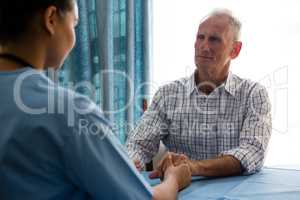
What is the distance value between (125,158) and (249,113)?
1.00m

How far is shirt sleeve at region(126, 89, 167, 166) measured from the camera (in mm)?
1655

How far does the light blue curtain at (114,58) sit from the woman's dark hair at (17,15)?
4.83ft

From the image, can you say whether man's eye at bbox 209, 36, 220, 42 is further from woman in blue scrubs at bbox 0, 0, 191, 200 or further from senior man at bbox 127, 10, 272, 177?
woman in blue scrubs at bbox 0, 0, 191, 200

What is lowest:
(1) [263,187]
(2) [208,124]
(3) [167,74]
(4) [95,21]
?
(1) [263,187]

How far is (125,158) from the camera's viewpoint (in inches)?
28.3

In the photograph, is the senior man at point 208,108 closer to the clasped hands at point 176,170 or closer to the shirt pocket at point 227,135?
the shirt pocket at point 227,135

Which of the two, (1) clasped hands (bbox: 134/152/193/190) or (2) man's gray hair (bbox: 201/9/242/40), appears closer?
(1) clasped hands (bbox: 134/152/193/190)

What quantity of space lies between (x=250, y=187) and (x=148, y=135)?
639 millimetres

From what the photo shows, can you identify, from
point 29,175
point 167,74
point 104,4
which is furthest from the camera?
point 167,74

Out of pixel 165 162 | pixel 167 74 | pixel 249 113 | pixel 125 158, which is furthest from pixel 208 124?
pixel 125 158

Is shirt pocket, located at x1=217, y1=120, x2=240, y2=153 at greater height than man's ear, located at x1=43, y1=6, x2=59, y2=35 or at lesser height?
lesser

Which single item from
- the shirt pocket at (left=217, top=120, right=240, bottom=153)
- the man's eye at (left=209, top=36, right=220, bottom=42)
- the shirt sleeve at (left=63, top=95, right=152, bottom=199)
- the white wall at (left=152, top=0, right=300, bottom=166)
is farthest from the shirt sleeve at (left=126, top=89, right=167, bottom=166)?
the shirt sleeve at (left=63, top=95, right=152, bottom=199)

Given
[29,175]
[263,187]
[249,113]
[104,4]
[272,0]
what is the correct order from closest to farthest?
[29,175], [263,187], [249,113], [272,0], [104,4]

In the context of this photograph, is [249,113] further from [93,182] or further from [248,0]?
[93,182]
